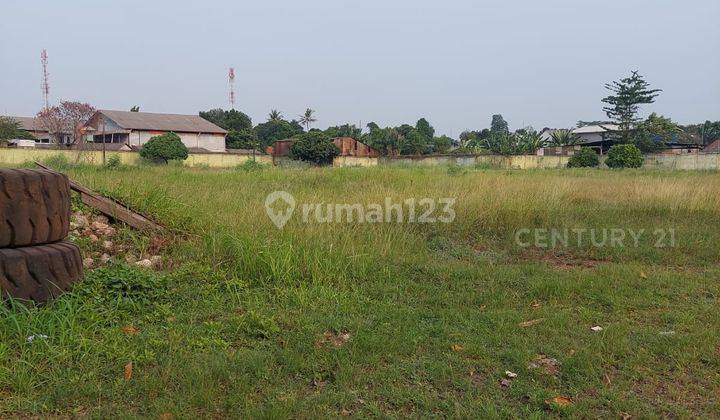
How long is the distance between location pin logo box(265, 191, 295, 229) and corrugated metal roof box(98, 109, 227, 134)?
39.7 metres

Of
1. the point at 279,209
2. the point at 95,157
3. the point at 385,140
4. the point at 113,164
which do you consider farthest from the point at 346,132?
→ the point at 279,209

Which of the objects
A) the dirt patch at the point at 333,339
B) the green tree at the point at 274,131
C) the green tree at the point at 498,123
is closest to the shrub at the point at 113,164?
the dirt patch at the point at 333,339

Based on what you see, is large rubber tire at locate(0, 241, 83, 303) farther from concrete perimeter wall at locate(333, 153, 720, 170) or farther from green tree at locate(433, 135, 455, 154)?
green tree at locate(433, 135, 455, 154)

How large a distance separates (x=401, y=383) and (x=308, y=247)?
2575 mm

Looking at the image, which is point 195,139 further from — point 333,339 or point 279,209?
point 333,339

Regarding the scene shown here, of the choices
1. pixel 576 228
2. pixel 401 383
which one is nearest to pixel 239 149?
pixel 576 228

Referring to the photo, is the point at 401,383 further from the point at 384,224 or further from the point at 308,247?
the point at 384,224

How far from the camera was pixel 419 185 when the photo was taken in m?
10.2

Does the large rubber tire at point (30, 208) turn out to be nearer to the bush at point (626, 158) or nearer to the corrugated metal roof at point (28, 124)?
the bush at point (626, 158)

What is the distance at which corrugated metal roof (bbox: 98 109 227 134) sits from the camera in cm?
4416

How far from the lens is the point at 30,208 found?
3775mm

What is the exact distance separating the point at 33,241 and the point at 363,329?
2524 mm

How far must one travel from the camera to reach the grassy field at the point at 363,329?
271 cm

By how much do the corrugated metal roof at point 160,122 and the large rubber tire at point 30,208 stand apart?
42.8m
